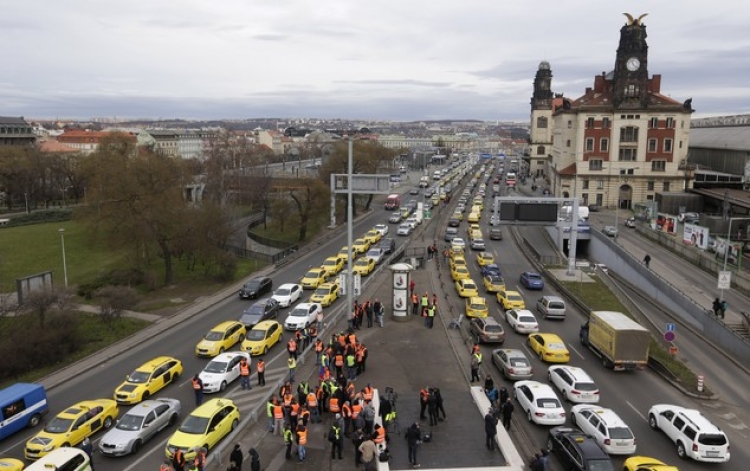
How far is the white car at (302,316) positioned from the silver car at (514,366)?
11997 millimetres

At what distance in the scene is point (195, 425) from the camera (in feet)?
65.6

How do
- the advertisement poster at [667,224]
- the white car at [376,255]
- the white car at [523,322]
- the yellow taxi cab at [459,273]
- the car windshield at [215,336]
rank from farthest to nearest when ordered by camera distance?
1. the advertisement poster at [667,224]
2. the white car at [376,255]
3. the yellow taxi cab at [459,273]
4. the white car at [523,322]
5. the car windshield at [215,336]

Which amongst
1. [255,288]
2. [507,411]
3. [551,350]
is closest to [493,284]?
[551,350]

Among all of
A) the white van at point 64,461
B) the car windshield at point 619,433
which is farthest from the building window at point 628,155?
the white van at point 64,461

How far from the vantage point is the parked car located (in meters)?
43.4

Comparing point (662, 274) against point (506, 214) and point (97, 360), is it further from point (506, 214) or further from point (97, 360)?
point (97, 360)

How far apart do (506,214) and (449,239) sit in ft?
68.4

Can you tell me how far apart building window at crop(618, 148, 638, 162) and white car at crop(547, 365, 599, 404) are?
6678 cm

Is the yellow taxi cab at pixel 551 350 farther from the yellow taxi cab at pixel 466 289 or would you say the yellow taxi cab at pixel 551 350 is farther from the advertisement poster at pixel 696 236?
the advertisement poster at pixel 696 236

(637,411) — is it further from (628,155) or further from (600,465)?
(628,155)

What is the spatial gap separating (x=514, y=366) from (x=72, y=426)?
58.4 feet

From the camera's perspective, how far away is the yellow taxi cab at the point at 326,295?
131 feet

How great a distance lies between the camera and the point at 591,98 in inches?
3541

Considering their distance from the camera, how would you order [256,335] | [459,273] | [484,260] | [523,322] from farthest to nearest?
[484,260], [459,273], [523,322], [256,335]
